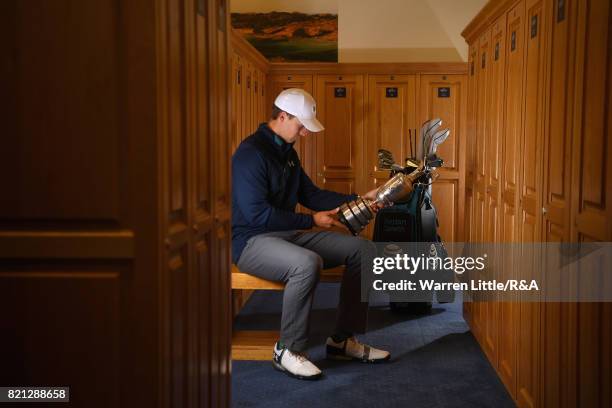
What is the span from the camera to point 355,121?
22.4 ft

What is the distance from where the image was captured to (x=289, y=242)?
3.98 m

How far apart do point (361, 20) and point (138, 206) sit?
6543 millimetres

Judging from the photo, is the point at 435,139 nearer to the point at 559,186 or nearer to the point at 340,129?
the point at 340,129

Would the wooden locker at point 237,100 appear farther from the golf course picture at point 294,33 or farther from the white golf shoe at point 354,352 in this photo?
the golf course picture at point 294,33

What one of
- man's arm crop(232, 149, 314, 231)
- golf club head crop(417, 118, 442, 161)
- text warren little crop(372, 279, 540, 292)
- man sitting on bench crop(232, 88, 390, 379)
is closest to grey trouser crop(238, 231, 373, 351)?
man sitting on bench crop(232, 88, 390, 379)

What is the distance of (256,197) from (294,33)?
4304 mm

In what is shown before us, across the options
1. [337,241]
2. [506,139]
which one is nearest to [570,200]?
[506,139]

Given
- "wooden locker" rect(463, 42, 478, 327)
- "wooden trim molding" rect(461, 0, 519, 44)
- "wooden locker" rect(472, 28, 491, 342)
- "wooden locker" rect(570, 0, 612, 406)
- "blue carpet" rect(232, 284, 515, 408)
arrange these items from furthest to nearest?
"wooden locker" rect(463, 42, 478, 327), "wooden locker" rect(472, 28, 491, 342), "wooden trim molding" rect(461, 0, 519, 44), "blue carpet" rect(232, 284, 515, 408), "wooden locker" rect(570, 0, 612, 406)

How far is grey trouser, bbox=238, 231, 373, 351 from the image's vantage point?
3.79m

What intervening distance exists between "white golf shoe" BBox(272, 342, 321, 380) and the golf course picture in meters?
4.69

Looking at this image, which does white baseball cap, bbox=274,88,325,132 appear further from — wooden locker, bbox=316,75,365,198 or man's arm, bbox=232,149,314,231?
wooden locker, bbox=316,75,365,198

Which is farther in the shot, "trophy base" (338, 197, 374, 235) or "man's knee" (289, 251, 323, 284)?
"trophy base" (338, 197, 374, 235)

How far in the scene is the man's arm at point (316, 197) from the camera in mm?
4516

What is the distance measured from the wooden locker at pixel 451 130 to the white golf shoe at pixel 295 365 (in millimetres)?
3285
